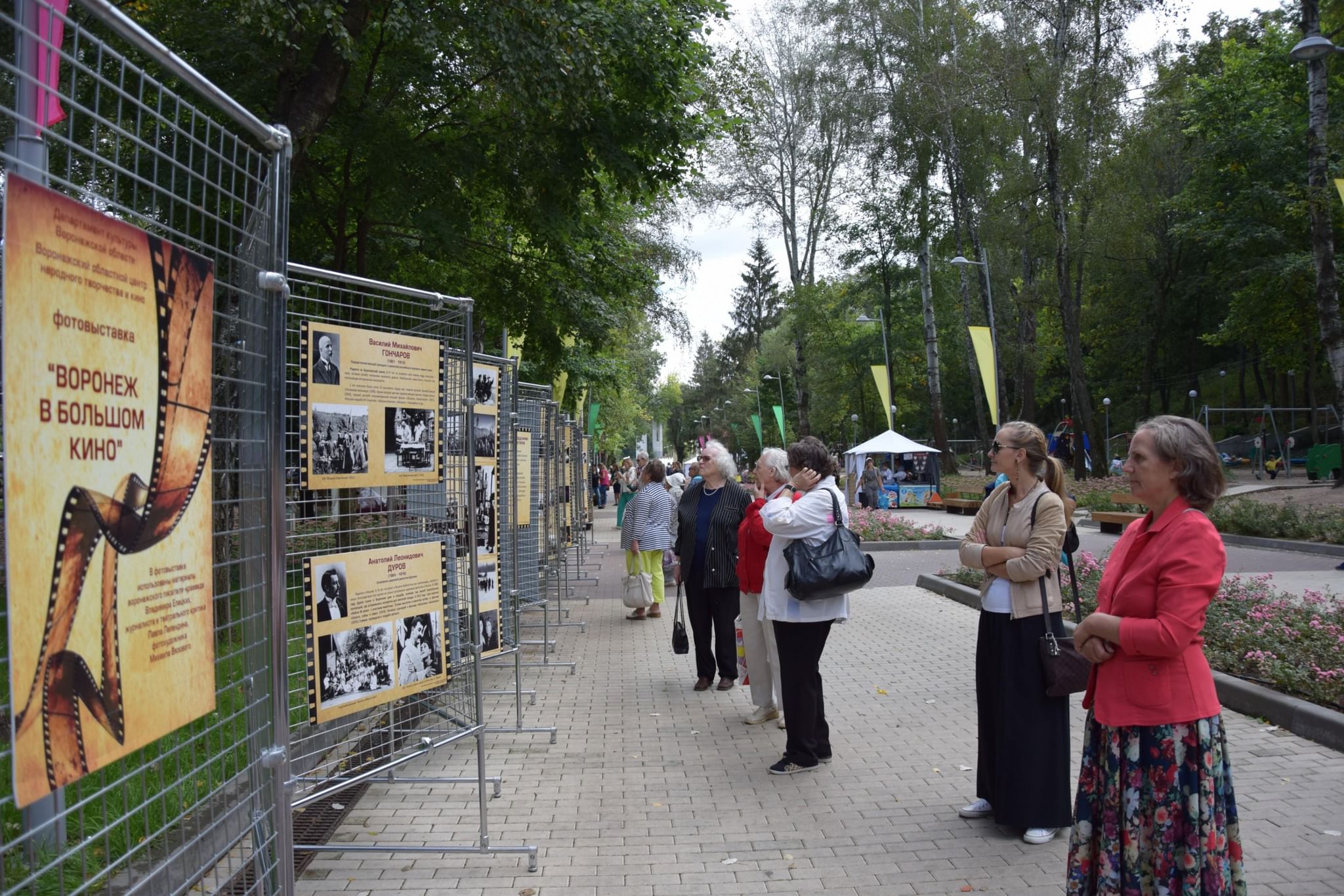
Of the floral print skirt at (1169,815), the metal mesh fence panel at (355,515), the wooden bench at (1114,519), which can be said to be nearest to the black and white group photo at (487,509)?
the metal mesh fence panel at (355,515)

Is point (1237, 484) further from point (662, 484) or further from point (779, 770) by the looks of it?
point (779, 770)

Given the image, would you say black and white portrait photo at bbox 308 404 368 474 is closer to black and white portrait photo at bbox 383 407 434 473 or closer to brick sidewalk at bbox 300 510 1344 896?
black and white portrait photo at bbox 383 407 434 473

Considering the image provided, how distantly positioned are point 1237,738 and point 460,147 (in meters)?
8.72

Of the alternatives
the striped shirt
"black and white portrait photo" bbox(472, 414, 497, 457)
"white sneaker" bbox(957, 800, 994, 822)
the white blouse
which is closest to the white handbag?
the striped shirt

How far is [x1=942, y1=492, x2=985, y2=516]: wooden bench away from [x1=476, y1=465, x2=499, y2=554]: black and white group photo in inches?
935

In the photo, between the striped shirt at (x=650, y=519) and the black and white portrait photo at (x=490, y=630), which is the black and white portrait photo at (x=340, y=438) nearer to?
the black and white portrait photo at (x=490, y=630)

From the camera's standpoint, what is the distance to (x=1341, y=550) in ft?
50.2

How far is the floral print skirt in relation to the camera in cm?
325

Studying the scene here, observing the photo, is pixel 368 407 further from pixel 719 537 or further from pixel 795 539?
pixel 719 537

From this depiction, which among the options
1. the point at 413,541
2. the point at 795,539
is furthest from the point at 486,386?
the point at 795,539

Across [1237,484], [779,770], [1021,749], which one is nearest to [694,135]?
[779,770]

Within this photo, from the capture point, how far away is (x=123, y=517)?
198 cm

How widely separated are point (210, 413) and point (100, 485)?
1.89 feet

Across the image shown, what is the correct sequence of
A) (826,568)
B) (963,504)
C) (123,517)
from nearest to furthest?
(123,517) → (826,568) → (963,504)
